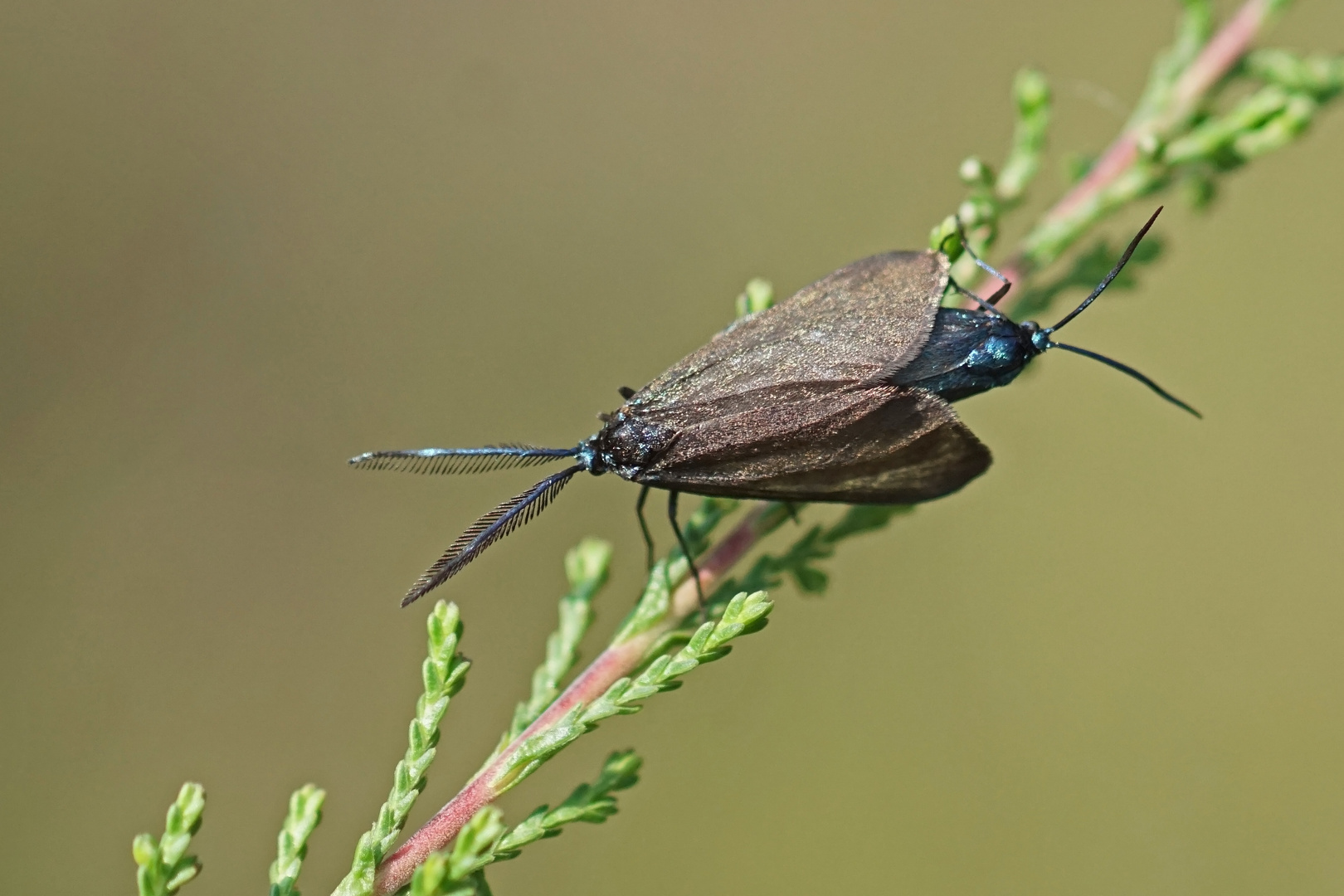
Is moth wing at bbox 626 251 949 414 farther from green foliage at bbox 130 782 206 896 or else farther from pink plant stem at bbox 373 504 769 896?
green foliage at bbox 130 782 206 896

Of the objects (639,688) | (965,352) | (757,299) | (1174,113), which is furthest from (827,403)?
(1174,113)

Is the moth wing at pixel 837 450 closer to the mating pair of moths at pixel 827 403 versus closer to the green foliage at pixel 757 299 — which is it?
the mating pair of moths at pixel 827 403

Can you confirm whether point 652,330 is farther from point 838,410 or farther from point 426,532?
point 838,410

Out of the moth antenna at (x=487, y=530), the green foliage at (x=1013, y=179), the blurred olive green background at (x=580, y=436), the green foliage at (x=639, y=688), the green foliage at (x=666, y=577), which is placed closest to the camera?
the green foliage at (x=639, y=688)

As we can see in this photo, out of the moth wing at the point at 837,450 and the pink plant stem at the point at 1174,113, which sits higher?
the pink plant stem at the point at 1174,113

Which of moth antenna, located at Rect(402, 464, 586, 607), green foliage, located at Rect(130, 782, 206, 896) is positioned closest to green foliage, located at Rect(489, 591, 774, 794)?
moth antenna, located at Rect(402, 464, 586, 607)

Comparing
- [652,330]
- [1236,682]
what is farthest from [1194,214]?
[652,330]

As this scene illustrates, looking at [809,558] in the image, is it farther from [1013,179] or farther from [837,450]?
[1013,179]

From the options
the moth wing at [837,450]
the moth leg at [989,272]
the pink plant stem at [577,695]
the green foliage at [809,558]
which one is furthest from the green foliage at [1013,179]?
the pink plant stem at [577,695]
